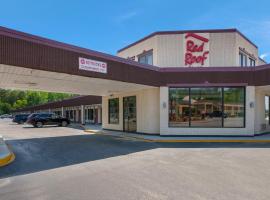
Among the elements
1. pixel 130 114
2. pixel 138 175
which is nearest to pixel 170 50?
pixel 130 114

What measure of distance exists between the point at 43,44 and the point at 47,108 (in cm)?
4948

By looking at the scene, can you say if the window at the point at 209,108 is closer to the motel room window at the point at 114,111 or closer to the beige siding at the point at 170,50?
the beige siding at the point at 170,50

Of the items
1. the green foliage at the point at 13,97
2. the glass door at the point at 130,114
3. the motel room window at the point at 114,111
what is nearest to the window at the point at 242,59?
the glass door at the point at 130,114

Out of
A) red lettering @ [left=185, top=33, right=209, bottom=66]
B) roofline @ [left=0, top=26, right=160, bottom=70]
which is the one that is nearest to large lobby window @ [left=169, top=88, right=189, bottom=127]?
red lettering @ [left=185, top=33, right=209, bottom=66]

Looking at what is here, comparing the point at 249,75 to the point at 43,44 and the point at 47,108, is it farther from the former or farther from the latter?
the point at 47,108

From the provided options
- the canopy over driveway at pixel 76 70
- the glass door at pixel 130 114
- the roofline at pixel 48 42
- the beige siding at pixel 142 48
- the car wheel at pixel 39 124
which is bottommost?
the car wheel at pixel 39 124

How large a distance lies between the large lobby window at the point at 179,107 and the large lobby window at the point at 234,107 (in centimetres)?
266

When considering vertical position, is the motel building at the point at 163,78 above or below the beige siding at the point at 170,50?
below

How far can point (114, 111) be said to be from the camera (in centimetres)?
2294

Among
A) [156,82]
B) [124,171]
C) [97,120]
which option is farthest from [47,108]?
[124,171]

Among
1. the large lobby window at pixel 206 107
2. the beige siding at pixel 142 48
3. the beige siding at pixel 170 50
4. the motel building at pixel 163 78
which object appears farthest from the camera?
the beige siding at pixel 142 48

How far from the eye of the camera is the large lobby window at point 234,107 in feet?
57.4

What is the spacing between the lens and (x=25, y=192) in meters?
6.20

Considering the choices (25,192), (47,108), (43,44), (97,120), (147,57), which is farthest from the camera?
(47,108)
